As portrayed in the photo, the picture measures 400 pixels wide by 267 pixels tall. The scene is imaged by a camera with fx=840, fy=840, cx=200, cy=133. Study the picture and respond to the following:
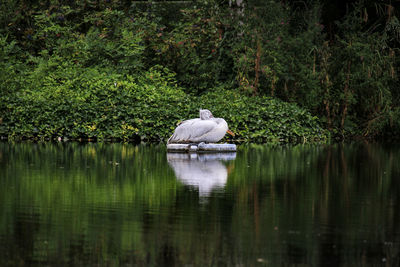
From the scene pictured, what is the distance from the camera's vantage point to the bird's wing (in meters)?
17.2

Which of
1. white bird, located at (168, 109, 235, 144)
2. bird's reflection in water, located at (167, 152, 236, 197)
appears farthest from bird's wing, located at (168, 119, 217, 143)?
bird's reflection in water, located at (167, 152, 236, 197)

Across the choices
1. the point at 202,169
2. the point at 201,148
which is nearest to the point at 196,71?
the point at 201,148

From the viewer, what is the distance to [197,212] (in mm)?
8758

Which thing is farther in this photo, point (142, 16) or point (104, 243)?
point (142, 16)

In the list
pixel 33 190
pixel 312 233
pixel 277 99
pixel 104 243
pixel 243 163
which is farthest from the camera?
pixel 277 99

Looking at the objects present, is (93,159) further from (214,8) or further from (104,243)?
(214,8)

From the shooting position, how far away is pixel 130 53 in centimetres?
2364

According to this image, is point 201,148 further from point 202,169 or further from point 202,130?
point 202,169

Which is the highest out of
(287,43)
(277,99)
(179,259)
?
(287,43)

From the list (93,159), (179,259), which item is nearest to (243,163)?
(93,159)

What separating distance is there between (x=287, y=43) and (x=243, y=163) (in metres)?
9.32

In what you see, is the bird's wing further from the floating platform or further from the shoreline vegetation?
the shoreline vegetation

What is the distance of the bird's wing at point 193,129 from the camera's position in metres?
17.2

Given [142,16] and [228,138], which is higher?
[142,16]
